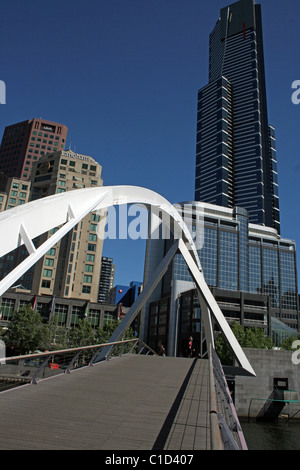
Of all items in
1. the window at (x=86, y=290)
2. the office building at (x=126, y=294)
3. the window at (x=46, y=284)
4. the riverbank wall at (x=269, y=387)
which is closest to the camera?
the riverbank wall at (x=269, y=387)

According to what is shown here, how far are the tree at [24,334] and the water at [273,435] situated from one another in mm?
26098

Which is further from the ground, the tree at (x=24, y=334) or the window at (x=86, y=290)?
the window at (x=86, y=290)

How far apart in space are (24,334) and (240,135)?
436ft

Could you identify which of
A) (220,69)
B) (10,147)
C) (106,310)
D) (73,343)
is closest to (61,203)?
(73,343)

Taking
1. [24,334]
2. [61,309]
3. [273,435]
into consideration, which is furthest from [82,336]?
[273,435]

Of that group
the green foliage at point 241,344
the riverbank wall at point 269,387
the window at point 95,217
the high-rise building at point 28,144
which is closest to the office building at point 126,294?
the high-rise building at point 28,144

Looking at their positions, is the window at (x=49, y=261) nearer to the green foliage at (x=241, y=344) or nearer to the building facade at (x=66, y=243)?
the building facade at (x=66, y=243)

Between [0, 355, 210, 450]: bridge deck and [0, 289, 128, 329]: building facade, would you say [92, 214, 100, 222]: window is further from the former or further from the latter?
[0, 355, 210, 450]: bridge deck

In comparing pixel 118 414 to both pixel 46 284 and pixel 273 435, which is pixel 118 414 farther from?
pixel 46 284

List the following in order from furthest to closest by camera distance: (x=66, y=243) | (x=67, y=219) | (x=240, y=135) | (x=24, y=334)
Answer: (x=240, y=135) → (x=66, y=243) → (x=24, y=334) → (x=67, y=219)

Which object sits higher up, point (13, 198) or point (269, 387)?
point (13, 198)

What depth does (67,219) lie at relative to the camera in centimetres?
927

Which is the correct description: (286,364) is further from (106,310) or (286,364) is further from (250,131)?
(250,131)

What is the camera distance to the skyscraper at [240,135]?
14162 cm
